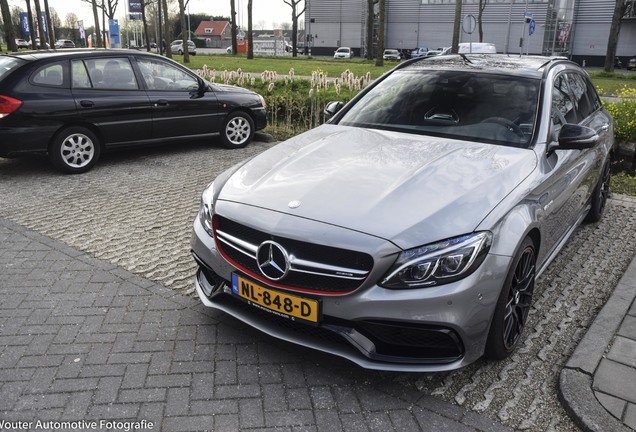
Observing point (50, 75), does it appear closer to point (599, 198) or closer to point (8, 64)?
point (8, 64)

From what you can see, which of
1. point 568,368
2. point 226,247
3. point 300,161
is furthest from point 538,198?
point 226,247

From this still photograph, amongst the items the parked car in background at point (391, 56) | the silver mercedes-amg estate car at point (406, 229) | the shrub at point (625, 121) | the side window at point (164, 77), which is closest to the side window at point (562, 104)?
the silver mercedes-amg estate car at point (406, 229)

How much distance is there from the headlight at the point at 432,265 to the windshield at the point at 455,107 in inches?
54.5

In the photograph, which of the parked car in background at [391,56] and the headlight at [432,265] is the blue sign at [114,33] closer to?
the parked car in background at [391,56]

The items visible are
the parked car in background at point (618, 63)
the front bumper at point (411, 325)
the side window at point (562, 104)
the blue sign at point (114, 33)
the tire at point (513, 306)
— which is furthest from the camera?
the parked car in background at point (618, 63)

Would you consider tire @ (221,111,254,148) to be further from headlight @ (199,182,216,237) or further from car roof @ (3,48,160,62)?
headlight @ (199,182,216,237)

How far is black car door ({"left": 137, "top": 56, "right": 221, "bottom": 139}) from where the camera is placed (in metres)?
8.39

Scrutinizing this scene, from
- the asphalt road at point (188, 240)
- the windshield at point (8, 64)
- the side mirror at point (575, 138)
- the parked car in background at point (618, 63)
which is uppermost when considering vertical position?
the windshield at point (8, 64)

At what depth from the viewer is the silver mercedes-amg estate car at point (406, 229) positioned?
9.31ft

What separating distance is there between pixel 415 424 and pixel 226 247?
1.43m

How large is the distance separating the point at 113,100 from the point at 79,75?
20.9 inches

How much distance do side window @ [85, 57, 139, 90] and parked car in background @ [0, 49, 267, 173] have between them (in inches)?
0.5

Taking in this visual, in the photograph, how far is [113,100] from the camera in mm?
7859

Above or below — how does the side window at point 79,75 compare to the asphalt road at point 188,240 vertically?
above
